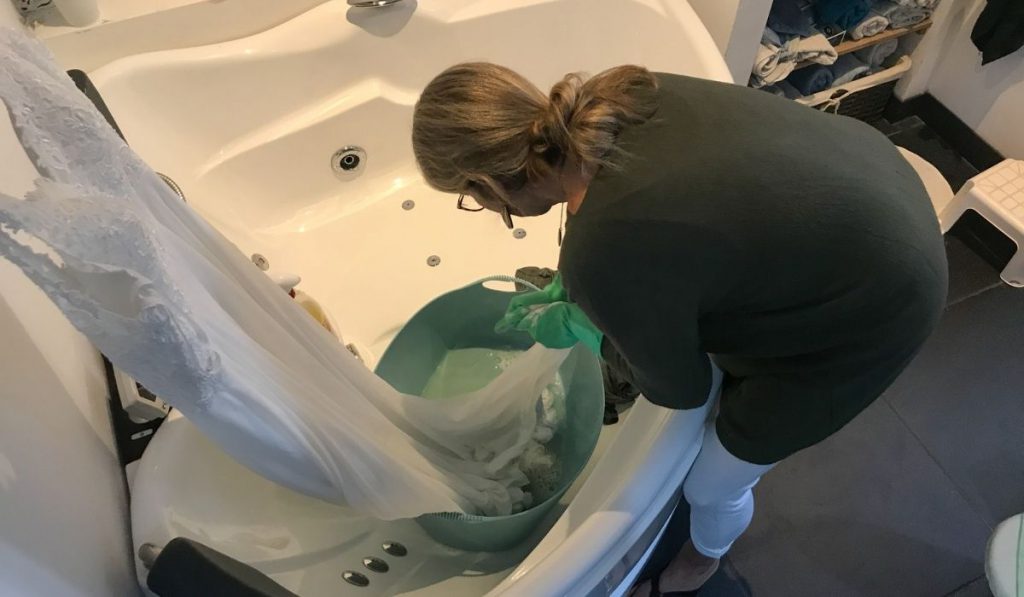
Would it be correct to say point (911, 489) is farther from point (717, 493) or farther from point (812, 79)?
point (812, 79)

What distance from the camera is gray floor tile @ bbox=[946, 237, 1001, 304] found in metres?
1.84

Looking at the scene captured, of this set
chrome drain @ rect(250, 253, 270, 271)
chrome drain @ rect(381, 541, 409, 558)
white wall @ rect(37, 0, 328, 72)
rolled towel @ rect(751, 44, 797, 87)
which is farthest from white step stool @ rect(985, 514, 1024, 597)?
white wall @ rect(37, 0, 328, 72)

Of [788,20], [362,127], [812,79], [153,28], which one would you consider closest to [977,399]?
[812,79]

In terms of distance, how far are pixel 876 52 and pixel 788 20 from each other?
36cm

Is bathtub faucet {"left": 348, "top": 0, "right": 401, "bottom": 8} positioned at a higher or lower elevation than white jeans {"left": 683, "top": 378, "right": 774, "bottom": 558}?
higher

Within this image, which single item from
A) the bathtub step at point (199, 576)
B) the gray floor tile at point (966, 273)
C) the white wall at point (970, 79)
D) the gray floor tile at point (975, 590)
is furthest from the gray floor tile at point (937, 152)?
the bathtub step at point (199, 576)

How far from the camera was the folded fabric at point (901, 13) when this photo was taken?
1.83 meters

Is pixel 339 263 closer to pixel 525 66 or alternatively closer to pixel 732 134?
pixel 525 66

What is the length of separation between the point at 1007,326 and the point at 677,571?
104 cm

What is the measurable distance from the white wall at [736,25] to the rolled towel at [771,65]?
3 centimetres

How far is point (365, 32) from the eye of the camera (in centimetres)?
166

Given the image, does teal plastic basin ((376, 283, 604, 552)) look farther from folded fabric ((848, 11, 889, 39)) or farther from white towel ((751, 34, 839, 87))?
folded fabric ((848, 11, 889, 39))

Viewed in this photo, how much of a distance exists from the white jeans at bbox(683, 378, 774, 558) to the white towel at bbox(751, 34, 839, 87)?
3.32 feet

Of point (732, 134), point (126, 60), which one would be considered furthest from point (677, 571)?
point (126, 60)
